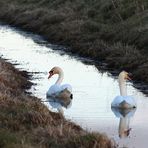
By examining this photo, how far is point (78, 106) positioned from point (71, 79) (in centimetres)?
455

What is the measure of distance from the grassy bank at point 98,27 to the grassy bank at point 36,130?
25.7 feet

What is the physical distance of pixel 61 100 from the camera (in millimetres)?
18188

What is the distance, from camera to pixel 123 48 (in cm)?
2480

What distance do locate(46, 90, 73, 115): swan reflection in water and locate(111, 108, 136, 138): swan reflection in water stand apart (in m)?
1.57

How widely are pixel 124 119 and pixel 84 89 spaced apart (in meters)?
3.99

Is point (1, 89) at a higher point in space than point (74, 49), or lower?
lower

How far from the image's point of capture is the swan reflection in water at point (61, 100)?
17312 mm

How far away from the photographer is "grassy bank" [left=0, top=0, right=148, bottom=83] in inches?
946

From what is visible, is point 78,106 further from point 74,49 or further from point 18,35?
point 18,35

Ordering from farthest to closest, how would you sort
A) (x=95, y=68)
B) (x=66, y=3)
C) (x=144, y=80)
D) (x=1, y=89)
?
1. (x=66, y=3)
2. (x=95, y=68)
3. (x=144, y=80)
4. (x=1, y=89)

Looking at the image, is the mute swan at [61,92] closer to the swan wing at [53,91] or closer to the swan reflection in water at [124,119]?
the swan wing at [53,91]

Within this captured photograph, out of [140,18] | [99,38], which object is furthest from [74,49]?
[140,18]

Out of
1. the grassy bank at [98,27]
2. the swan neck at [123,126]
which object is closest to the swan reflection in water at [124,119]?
the swan neck at [123,126]

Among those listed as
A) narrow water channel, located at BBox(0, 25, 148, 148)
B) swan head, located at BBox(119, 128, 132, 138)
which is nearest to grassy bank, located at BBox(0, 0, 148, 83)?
narrow water channel, located at BBox(0, 25, 148, 148)
